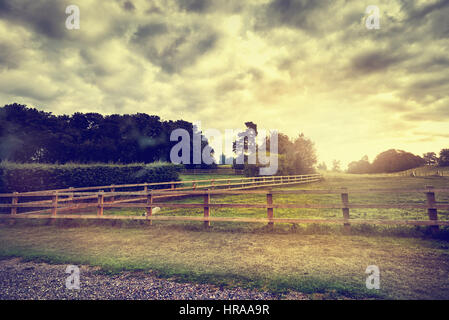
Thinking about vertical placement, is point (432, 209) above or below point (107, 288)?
above

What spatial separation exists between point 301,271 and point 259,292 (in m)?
1.24

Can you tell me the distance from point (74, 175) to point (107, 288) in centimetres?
1578

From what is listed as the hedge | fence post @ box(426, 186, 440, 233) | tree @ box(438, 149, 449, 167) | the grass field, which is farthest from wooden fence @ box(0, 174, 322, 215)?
tree @ box(438, 149, 449, 167)

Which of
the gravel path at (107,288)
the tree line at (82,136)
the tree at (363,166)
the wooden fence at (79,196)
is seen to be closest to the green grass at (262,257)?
the gravel path at (107,288)

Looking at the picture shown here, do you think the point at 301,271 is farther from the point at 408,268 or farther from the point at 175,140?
the point at 175,140

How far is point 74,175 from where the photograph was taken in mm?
16719

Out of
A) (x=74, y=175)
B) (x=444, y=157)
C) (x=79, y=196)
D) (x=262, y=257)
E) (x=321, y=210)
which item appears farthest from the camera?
(x=444, y=157)

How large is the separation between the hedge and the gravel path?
1158 cm

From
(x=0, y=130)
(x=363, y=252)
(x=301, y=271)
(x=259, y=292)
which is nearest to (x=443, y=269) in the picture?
(x=363, y=252)

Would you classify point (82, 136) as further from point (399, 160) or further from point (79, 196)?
point (399, 160)

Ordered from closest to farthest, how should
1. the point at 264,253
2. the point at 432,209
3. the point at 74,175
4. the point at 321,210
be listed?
the point at 264,253, the point at 432,209, the point at 321,210, the point at 74,175

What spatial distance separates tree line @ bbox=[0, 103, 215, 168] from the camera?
41.0 meters

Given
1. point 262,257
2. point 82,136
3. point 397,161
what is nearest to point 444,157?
point 397,161
